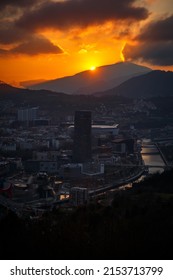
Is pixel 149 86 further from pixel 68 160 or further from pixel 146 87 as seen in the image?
pixel 68 160

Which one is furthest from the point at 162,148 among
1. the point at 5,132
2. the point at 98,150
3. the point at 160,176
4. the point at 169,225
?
the point at 169,225

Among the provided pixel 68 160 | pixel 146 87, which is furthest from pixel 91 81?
pixel 68 160

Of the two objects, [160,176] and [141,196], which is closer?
[141,196]

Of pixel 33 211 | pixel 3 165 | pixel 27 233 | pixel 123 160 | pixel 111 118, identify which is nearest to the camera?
pixel 27 233

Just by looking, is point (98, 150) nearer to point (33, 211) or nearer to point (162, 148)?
point (162, 148)

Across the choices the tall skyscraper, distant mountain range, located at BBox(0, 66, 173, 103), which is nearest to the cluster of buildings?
the tall skyscraper

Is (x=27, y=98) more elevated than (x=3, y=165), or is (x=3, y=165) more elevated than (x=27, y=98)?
(x=27, y=98)
